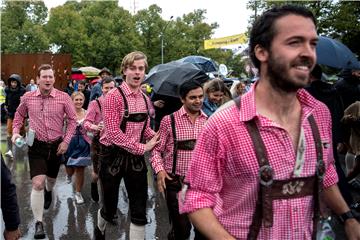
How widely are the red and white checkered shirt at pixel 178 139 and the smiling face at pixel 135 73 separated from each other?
456mm

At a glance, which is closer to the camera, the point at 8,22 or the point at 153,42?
the point at 8,22

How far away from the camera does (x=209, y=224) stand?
184cm

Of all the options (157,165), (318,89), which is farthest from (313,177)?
(318,89)

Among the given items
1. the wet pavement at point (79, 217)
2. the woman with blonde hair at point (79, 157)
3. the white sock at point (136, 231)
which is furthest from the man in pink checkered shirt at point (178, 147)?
the woman with blonde hair at point (79, 157)

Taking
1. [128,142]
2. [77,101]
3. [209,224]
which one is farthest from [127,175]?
[77,101]

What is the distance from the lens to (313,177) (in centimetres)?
193

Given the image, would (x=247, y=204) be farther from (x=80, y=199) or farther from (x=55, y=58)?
(x=55, y=58)

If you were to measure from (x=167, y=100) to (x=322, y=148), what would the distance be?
4336 millimetres

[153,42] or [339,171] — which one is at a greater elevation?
[153,42]

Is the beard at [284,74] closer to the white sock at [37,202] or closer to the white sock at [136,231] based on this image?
the white sock at [136,231]

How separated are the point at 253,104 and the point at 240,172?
0.90 ft

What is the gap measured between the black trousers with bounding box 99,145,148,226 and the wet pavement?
1144 mm

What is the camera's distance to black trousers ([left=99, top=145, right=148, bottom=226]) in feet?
14.0

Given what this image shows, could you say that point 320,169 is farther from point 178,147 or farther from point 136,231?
point 136,231
